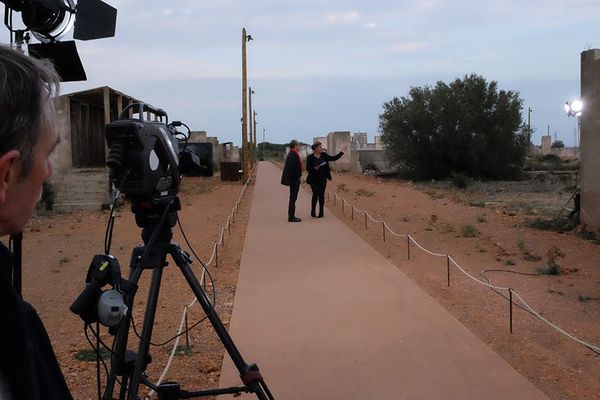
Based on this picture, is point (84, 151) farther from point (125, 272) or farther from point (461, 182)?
point (125, 272)

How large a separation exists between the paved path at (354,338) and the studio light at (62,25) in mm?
2278

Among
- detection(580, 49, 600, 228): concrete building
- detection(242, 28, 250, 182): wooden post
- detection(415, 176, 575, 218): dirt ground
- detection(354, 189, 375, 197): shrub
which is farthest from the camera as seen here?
detection(242, 28, 250, 182): wooden post

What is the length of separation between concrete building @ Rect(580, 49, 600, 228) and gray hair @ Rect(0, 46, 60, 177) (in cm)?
1173

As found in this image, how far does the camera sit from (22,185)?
1.17 m

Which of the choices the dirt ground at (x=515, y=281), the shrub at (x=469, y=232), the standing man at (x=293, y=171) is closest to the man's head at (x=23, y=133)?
the dirt ground at (x=515, y=281)

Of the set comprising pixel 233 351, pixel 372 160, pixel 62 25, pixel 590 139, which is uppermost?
pixel 62 25

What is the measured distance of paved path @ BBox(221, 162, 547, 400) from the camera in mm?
4234

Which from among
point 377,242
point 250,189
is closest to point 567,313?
point 377,242

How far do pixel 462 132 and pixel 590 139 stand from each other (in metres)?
17.7

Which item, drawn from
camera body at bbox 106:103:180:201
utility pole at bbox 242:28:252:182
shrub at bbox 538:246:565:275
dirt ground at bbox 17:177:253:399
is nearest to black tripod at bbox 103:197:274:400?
camera body at bbox 106:103:180:201

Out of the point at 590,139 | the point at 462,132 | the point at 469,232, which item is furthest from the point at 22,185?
the point at 462,132

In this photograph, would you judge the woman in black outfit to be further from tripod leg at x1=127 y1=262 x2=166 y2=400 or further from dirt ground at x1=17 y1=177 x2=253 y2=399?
tripod leg at x1=127 y1=262 x2=166 y2=400

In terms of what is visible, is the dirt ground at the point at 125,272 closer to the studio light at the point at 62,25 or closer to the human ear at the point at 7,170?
the studio light at the point at 62,25

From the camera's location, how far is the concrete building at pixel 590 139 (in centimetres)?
1147
